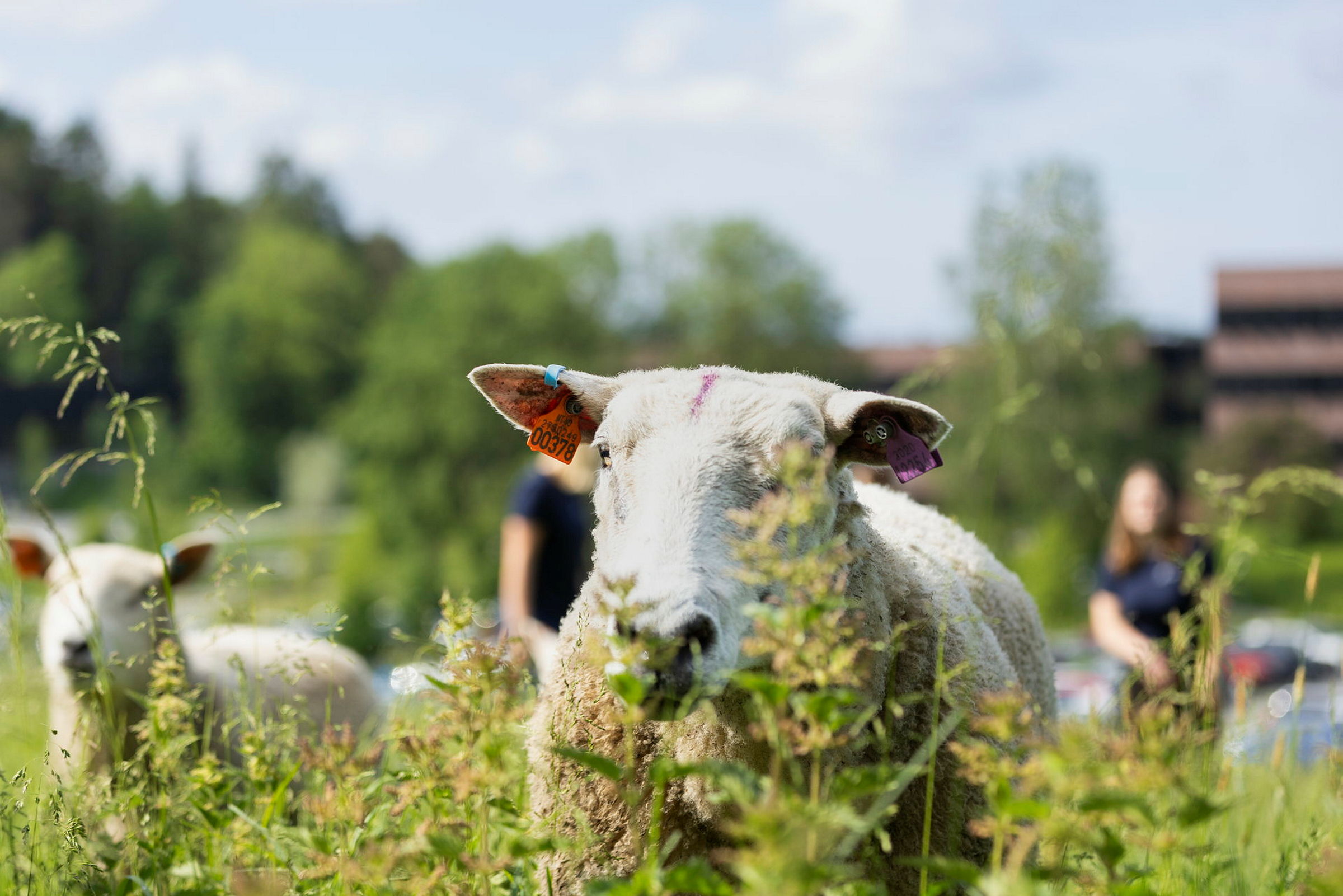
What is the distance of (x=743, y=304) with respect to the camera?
173ft

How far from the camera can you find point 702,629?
2129mm

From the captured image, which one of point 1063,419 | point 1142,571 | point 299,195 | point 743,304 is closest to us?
point 1142,571

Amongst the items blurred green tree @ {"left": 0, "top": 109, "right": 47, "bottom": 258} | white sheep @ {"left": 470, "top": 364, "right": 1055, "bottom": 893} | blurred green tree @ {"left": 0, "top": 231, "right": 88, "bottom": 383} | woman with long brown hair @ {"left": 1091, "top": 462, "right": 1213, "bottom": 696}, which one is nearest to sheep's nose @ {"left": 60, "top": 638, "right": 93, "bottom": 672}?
white sheep @ {"left": 470, "top": 364, "right": 1055, "bottom": 893}

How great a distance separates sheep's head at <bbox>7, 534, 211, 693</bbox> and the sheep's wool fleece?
200cm

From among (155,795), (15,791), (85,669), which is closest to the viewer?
(15,791)

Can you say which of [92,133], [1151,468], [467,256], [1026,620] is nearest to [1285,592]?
[467,256]

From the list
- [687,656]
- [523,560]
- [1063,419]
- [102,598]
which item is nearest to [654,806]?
[687,656]

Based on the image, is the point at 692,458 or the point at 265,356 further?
the point at 265,356

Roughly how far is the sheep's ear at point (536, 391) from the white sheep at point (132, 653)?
101cm

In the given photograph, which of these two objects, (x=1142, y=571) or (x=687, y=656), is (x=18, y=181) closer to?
(x=1142, y=571)

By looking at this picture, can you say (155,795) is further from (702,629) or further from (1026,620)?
(1026,620)

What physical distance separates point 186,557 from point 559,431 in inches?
95.2

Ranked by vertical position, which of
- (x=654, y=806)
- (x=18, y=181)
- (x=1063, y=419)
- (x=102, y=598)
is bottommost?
(x=1063, y=419)

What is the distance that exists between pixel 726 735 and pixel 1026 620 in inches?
63.0
